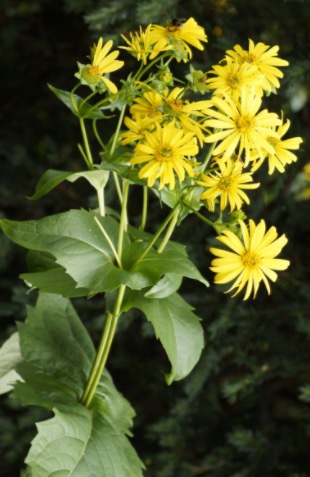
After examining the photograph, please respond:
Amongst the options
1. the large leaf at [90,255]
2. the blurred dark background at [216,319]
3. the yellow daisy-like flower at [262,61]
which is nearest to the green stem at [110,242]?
the large leaf at [90,255]

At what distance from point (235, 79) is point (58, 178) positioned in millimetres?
203

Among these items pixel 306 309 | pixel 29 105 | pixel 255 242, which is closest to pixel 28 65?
pixel 29 105

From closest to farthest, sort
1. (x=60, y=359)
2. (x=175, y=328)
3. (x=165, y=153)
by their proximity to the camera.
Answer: (x=165, y=153)
(x=175, y=328)
(x=60, y=359)

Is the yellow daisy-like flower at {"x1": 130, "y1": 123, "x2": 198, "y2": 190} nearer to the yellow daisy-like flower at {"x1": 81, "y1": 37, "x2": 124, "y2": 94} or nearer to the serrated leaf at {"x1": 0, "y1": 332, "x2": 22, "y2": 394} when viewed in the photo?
the yellow daisy-like flower at {"x1": 81, "y1": 37, "x2": 124, "y2": 94}

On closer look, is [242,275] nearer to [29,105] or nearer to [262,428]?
[262,428]

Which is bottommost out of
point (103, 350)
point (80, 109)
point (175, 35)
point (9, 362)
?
point (9, 362)

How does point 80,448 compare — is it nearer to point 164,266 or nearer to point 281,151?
point 164,266

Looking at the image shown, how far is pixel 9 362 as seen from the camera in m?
0.95

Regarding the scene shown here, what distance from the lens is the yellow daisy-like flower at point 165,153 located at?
66 cm

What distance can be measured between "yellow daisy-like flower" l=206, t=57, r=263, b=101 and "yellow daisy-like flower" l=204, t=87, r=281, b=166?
Answer: 0.03 ft

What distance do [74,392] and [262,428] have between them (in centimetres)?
55

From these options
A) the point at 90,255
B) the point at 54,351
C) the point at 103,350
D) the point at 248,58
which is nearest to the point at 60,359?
the point at 54,351

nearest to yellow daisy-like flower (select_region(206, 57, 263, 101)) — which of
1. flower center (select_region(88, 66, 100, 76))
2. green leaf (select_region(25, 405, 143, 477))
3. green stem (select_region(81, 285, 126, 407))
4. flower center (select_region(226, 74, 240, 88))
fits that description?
flower center (select_region(226, 74, 240, 88))

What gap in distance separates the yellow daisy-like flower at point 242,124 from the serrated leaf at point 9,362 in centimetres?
45
